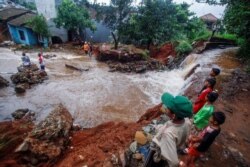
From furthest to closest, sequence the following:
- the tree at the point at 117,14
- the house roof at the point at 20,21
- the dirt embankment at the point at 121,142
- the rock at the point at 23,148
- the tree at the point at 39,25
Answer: the house roof at the point at 20,21
the tree at the point at 39,25
the tree at the point at 117,14
the rock at the point at 23,148
the dirt embankment at the point at 121,142

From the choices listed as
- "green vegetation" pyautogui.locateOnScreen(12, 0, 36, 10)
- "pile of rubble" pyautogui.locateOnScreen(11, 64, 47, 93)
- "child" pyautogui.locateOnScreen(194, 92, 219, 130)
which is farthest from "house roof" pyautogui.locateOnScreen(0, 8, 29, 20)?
"child" pyautogui.locateOnScreen(194, 92, 219, 130)

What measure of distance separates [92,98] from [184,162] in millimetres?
Result: 7644

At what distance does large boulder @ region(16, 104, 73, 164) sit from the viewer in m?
5.45

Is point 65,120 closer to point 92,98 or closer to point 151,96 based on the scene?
point 92,98

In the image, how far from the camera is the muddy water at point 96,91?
9773 mm

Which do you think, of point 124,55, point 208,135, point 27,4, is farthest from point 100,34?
point 208,135

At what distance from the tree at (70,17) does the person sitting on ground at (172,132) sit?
23.2 m

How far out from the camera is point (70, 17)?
23.3 m

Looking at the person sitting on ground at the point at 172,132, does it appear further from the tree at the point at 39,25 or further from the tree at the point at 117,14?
the tree at the point at 39,25

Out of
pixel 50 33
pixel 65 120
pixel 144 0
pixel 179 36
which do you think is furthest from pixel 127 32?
pixel 65 120

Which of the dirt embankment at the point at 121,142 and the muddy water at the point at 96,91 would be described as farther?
the muddy water at the point at 96,91

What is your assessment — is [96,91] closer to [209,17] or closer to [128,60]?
[128,60]

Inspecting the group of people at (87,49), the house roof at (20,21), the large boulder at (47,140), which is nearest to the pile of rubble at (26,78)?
the large boulder at (47,140)

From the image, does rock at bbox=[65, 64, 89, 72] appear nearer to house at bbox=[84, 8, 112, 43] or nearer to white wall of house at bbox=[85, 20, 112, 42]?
house at bbox=[84, 8, 112, 43]
